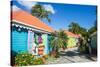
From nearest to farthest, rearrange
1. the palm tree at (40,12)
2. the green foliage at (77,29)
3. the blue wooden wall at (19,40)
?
the blue wooden wall at (19,40), the palm tree at (40,12), the green foliage at (77,29)

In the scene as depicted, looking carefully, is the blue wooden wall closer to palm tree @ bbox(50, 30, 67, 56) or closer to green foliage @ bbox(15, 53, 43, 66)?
green foliage @ bbox(15, 53, 43, 66)

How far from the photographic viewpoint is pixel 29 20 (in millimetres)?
2229

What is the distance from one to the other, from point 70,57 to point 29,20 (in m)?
0.67

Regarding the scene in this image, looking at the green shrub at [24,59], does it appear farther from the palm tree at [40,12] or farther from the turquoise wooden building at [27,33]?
the palm tree at [40,12]

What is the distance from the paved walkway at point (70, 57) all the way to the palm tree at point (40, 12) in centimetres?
45

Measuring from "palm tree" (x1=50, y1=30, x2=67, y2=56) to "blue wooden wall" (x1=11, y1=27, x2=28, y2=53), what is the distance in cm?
32

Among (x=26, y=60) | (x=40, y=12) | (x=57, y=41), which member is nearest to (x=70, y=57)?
(x=57, y=41)

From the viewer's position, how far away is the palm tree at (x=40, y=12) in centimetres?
225

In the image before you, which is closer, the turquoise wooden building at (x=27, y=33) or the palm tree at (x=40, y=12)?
the turquoise wooden building at (x=27, y=33)

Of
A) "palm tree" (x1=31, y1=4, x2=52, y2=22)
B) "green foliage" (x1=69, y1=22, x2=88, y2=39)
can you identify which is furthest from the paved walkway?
"palm tree" (x1=31, y1=4, x2=52, y2=22)

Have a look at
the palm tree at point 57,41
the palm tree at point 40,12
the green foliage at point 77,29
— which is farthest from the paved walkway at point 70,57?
the palm tree at point 40,12

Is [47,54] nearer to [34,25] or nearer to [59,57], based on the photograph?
[59,57]

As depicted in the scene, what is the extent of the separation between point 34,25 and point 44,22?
12 cm

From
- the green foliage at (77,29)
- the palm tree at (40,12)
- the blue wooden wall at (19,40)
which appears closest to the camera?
the blue wooden wall at (19,40)
